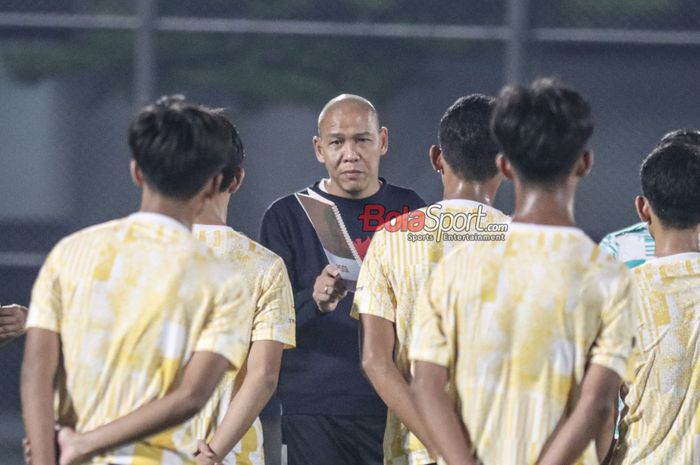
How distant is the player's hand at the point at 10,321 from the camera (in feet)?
10.5

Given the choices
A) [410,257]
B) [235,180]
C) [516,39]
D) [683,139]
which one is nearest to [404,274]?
[410,257]

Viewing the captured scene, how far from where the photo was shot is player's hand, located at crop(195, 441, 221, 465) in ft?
9.95

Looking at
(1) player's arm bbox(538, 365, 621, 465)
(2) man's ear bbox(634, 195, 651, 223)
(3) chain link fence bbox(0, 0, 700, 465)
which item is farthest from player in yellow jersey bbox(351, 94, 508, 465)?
(3) chain link fence bbox(0, 0, 700, 465)

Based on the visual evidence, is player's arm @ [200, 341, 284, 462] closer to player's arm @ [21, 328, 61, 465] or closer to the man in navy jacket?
the man in navy jacket

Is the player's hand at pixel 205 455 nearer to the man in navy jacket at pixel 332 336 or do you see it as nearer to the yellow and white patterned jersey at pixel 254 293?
the yellow and white patterned jersey at pixel 254 293

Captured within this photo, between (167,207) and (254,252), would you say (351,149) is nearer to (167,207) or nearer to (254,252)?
(254,252)

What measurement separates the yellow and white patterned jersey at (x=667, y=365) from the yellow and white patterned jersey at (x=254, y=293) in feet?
2.87

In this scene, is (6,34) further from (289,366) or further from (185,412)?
(185,412)

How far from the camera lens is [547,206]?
2344mm

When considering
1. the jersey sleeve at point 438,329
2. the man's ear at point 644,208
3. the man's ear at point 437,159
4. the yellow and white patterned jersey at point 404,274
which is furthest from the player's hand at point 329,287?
the jersey sleeve at point 438,329

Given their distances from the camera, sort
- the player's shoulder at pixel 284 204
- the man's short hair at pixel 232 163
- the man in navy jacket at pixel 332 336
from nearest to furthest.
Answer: the man's short hair at pixel 232 163 → the man in navy jacket at pixel 332 336 → the player's shoulder at pixel 284 204

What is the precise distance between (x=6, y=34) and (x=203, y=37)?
3.87 ft

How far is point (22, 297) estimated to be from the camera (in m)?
7.34

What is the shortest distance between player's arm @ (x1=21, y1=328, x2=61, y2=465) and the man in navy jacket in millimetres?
1463
